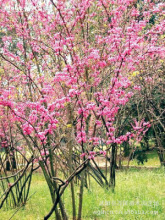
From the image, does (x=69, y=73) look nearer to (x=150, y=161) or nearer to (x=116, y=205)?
(x=116, y=205)

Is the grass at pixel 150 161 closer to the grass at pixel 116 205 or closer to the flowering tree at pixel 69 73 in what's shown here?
the grass at pixel 116 205

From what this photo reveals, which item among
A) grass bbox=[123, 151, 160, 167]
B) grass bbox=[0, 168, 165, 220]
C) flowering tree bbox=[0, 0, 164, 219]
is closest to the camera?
flowering tree bbox=[0, 0, 164, 219]

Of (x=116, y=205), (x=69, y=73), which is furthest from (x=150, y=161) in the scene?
(x=69, y=73)

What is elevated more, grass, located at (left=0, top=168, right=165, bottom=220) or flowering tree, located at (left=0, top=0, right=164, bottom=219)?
flowering tree, located at (left=0, top=0, right=164, bottom=219)

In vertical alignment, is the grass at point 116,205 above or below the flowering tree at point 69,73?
below

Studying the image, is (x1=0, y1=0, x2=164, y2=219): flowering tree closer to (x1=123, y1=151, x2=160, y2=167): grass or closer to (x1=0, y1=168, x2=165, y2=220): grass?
(x1=0, y1=168, x2=165, y2=220): grass

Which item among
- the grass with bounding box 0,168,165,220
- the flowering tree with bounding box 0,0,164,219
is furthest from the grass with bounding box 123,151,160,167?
the flowering tree with bounding box 0,0,164,219

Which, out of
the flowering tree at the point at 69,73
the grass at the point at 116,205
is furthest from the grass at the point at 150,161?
the flowering tree at the point at 69,73

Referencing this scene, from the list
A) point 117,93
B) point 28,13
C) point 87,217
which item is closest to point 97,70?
point 117,93

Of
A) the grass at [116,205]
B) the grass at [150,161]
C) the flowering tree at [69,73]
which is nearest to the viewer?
the flowering tree at [69,73]

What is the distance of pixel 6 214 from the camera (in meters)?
6.52

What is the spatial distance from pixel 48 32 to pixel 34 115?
2.53 metres

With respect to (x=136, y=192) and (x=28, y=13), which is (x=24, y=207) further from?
(x=28, y=13)

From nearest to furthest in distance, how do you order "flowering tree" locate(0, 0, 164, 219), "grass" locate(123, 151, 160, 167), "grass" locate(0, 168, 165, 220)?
1. "flowering tree" locate(0, 0, 164, 219)
2. "grass" locate(0, 168, 165, 220)
3. "grass" locate(123, 151, 160, 167)
